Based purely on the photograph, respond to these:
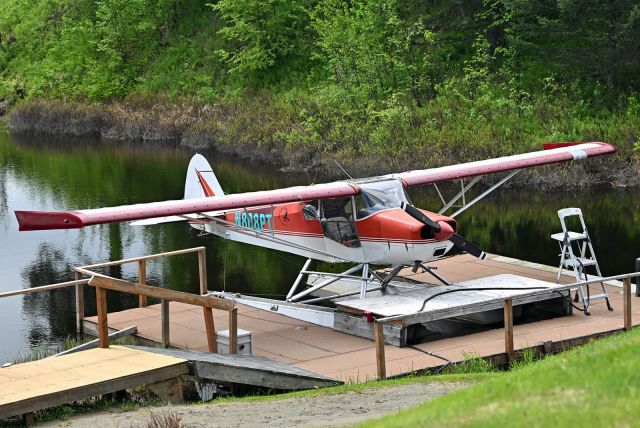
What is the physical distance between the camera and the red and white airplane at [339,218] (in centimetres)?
1493

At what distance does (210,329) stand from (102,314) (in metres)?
1.41

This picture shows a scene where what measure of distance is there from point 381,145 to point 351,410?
76.9ft

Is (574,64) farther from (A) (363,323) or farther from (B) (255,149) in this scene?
(A) (363,323)

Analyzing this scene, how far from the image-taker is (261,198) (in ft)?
50.5

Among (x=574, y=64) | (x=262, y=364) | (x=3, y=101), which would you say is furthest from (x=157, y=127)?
(x=262, y=364)

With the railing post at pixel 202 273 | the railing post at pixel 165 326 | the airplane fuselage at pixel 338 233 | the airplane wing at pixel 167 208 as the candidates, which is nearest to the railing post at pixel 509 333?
the airplane fuselage at pixel 338 233

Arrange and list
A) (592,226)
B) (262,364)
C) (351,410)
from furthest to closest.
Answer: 1. (592,226)
2. (262,364)
3. (351,410)

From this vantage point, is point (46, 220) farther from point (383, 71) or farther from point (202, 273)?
point (383, 71)

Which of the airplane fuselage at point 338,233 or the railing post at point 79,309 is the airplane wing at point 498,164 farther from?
the railing post at point 79,309

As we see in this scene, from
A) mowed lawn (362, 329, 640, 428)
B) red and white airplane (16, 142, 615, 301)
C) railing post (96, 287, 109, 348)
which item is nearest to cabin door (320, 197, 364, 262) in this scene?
red and white airplane (16, 142, 615, 301)

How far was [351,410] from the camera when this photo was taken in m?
10.6

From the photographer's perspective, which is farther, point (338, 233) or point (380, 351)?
point (338, 233)

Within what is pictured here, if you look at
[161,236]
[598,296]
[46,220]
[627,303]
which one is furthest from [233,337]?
[161,236]

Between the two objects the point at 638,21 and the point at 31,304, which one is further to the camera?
the point at 638,21
